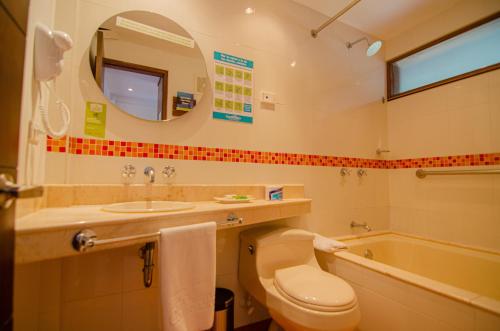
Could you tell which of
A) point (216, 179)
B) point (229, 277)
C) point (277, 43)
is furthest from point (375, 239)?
point (277, 43)

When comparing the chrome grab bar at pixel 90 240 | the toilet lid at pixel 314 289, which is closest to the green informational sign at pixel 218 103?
the chrome grab bar at pixel 90 240

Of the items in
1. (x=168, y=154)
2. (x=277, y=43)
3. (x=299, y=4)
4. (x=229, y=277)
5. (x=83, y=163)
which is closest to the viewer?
(x=83, y=163)

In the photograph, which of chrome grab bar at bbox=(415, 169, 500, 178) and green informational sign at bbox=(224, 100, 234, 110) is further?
chrome grab bar at bbox=(415, 169, 500, 178)

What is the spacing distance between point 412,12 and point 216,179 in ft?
7.56

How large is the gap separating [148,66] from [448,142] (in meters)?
2.45

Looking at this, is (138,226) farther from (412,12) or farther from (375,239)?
(412,12)

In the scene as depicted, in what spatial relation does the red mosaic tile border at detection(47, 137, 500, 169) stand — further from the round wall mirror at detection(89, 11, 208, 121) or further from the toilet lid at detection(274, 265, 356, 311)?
the toilet lid at detection(274, 265, 356, 311)

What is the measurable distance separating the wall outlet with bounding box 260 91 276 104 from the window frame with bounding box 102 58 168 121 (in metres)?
0.69

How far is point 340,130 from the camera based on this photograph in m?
2.05

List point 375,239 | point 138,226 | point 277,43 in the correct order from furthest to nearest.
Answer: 1. point 375,239
2. point 277,43
3. point 138,226

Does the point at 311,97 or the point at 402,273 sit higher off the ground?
the point at 311,97

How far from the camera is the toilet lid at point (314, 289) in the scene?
1025mm

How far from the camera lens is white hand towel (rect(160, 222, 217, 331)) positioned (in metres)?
0.83

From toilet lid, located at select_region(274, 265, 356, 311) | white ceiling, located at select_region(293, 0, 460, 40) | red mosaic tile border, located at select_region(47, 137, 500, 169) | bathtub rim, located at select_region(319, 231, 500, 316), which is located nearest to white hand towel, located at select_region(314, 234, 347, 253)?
bathtub rim, located at select_region(319, 231, 500, 316)
